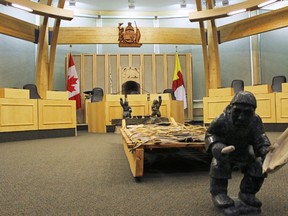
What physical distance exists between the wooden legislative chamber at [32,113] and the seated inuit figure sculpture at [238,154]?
634cm

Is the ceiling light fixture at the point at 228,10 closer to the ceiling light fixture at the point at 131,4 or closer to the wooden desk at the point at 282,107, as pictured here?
the wooden desk at the point at 282,107

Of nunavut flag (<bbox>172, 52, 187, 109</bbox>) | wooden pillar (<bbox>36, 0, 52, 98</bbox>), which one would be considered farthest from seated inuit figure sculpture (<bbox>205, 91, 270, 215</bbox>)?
nunavut flag (<bbox>172, 52, 187, 109</bbox>)

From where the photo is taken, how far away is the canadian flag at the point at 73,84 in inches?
472

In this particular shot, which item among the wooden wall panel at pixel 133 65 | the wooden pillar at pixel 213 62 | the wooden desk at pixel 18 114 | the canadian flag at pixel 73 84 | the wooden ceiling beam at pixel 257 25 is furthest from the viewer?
the wooden wall panel at pixel 133 65

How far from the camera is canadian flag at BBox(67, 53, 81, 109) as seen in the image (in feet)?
39.4

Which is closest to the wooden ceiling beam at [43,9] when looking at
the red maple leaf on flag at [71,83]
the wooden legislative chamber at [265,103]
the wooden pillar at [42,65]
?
the wooden pillar at [42,65]

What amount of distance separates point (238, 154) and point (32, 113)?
6.77 m

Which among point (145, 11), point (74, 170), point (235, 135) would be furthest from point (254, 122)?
point (145, 11)

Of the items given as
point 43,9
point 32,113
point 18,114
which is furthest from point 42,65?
point 18,114

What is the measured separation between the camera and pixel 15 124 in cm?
727

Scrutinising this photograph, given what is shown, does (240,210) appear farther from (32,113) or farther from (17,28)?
A: (17,28)

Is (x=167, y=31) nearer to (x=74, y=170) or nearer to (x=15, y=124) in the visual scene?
(x=15, y=124)

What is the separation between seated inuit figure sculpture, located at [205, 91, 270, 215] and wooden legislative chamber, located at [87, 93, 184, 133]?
25.6 ft

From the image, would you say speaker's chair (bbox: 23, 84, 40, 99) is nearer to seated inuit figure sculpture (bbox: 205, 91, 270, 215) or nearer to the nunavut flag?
the nunavut flag
